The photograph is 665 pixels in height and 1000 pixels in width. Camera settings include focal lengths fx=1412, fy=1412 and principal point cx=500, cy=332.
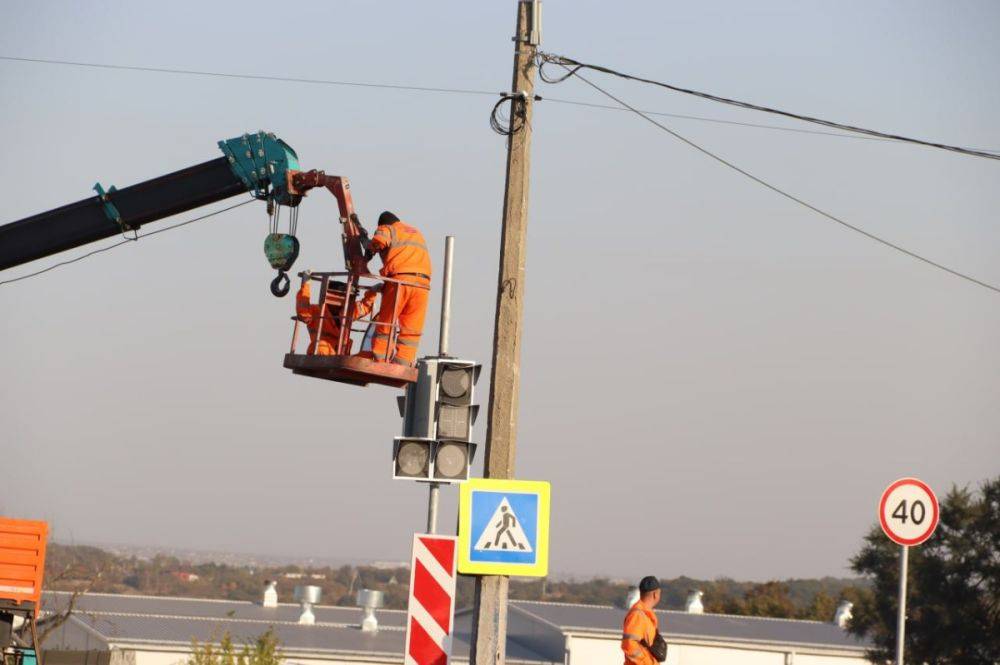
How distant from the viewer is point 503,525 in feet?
41.2

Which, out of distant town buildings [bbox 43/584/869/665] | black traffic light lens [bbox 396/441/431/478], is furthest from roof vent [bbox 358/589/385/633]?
black traffic light lens [bbox 396/441/431/478]

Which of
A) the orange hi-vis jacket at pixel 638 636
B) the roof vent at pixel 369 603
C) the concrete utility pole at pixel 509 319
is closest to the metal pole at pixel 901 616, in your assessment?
the orange hi-vis jacket at pixel 638 636

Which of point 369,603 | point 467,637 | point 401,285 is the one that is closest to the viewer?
point 401,285

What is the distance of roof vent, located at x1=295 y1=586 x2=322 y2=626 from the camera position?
129 feet

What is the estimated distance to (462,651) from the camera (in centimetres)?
3712

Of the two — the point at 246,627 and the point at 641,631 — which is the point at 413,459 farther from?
the point at 246,627

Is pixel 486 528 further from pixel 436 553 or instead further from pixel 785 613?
pixel 785 613

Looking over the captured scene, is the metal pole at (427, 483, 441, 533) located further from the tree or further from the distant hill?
the distant hill

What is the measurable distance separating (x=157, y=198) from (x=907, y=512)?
8600 mm

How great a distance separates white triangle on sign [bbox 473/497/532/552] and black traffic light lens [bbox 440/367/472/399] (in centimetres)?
110

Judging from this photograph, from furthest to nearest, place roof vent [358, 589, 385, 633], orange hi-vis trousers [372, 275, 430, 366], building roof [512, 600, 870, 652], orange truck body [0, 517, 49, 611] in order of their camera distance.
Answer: roof vent [358, 589, 385, 633] < building roof [512, 600, 870, 652] < orange truck body [0, 517, 49, 611] < orange hi-vis trousers [372, 275, 430, 366]

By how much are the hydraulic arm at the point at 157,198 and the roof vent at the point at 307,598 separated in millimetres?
24961

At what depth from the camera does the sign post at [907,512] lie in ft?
46.2

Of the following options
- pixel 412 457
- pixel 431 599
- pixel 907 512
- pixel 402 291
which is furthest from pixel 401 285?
pixel 907 512
